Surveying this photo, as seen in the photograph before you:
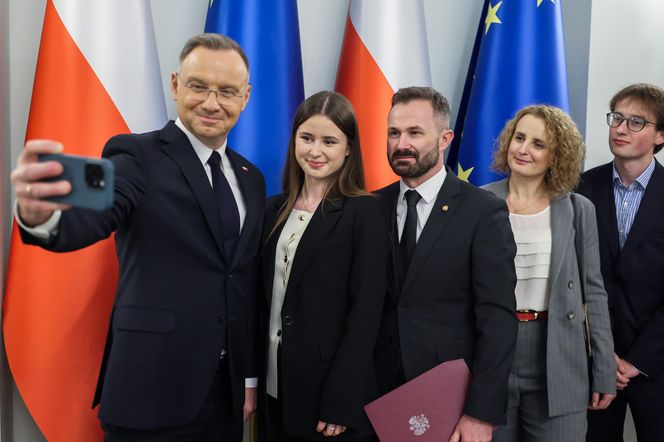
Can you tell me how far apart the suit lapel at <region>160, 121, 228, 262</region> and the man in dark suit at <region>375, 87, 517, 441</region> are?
23.1 inches

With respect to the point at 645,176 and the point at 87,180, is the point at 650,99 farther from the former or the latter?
the point at 87,180

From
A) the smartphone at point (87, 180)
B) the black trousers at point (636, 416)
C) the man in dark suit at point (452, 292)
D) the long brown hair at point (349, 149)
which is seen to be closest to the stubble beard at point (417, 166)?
the man in dark suit at point (452, 292)

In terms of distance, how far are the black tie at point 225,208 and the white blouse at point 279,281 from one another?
18 cm

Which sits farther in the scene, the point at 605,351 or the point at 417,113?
the point at 605,351

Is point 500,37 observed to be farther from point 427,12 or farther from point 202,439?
point 202,439

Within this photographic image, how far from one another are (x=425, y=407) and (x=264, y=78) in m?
1.45

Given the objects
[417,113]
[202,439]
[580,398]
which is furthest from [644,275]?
[202,439]

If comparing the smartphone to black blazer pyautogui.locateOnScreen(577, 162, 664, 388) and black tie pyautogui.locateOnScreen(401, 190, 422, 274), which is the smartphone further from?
black blazer pyautogui.locateOnScreen(577, 162, 664, 388)

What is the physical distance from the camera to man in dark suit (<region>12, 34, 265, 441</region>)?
5.16 feet

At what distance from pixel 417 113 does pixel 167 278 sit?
948mm

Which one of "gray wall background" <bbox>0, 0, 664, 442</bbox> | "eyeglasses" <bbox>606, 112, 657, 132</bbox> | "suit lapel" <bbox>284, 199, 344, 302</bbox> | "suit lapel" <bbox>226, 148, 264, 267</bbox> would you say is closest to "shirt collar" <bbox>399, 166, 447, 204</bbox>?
"suit lapel" <bbox>284, 199, 344, 302</bbox>

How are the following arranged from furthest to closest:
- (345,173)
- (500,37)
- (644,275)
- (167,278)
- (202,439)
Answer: (500,37) < (644,275) < (345,173) < (202,439) < (167,278)

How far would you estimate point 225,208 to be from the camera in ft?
5.62

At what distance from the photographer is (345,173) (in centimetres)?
191
